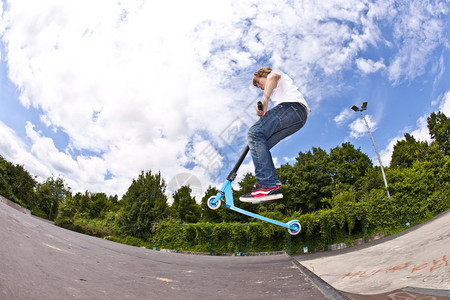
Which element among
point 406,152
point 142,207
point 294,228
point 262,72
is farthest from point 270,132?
point 406,152

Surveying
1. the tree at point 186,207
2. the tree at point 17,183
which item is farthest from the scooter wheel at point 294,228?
the tree at point 186,207

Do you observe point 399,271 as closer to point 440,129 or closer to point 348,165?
point 348,165

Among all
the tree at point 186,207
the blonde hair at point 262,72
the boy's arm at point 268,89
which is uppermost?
the tree at point 186,207

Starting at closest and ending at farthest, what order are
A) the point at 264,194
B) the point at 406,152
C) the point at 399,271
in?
the point at 264,194
the point at 399,271
the point at 406,152

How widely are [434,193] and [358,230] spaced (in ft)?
16.8

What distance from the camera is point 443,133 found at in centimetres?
2961

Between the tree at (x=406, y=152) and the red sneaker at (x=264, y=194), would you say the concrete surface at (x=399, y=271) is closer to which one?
the red sneaker at (x=264, y=194)

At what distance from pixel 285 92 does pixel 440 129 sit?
39.8 m

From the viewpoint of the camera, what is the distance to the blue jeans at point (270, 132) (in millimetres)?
2258

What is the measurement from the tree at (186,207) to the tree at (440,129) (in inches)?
1324

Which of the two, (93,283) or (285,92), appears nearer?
(93,283)

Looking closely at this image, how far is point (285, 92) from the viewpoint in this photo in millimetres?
2318

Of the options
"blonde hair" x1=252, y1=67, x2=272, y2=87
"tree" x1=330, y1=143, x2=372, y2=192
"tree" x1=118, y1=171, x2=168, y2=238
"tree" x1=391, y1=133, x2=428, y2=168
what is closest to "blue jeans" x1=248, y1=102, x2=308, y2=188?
"blonde hair" x1=252, y1=67, x2=272, y2=87

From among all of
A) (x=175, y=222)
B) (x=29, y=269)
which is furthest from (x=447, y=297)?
(x=175, y=222)
